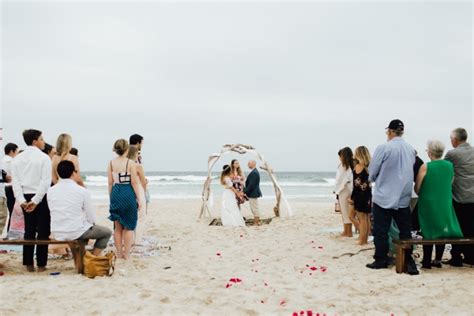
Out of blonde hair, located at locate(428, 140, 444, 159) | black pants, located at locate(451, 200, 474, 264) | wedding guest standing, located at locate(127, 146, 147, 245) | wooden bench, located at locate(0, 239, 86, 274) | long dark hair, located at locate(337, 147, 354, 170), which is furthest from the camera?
long dark hair, located at locate(337, 147, 354, 170)

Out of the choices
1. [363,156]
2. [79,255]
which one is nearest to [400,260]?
[363,156]

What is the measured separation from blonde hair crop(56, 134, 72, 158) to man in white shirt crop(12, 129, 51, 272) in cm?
24

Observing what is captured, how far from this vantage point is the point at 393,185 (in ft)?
17.9

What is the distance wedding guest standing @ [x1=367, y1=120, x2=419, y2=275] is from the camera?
17.9 ft

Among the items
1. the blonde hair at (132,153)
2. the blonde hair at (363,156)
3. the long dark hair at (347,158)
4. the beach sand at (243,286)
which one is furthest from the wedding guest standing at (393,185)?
the blonde hair at (132,153)

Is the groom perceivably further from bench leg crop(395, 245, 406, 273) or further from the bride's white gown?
bench leg crop(395, 245, 406, 273)

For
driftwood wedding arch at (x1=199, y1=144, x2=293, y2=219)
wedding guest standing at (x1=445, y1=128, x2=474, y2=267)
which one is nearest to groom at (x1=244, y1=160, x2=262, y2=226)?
driftwood wedding arch at (x1=199, y1=144, x2=293, y2=219)

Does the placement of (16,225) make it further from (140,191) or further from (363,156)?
(363,156)

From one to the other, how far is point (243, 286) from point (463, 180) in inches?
125

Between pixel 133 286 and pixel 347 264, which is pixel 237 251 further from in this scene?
pixel 133 286

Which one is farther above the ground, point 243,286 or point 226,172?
point 226,172

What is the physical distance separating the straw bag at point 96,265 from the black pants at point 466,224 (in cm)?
455

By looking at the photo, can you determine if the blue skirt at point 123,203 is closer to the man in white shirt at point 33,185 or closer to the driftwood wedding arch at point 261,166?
the man in white shirt at point 33,185

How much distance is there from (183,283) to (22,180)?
2.45 m
